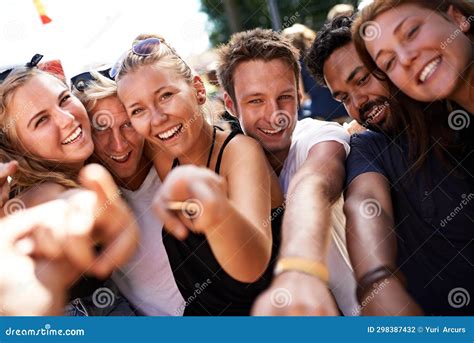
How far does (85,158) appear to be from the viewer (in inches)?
51.9

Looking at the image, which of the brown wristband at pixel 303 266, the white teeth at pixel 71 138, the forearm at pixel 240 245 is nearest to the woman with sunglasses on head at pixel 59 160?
the white teeth at pixel 71 138

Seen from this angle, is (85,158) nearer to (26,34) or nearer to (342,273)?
(26,34)

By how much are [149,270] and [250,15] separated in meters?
0.75

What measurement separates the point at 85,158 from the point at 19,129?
17cm

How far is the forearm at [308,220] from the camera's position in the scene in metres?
1.12

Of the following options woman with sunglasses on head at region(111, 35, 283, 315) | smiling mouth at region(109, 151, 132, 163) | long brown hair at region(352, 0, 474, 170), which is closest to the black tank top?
woman with sunglasses on head at region(111, 35, 283, 315)

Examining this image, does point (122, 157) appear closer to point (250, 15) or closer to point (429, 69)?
point (250, 15)

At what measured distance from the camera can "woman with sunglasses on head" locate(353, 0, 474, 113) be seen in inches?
47.4

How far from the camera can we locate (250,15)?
4.89 ft

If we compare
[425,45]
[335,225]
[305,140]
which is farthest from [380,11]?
[335,225]

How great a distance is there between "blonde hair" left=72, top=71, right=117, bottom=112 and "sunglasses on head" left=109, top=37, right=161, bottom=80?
0.03 m

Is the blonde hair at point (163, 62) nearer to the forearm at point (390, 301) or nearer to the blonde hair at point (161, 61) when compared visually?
the blonde hair at point (161, 61)
